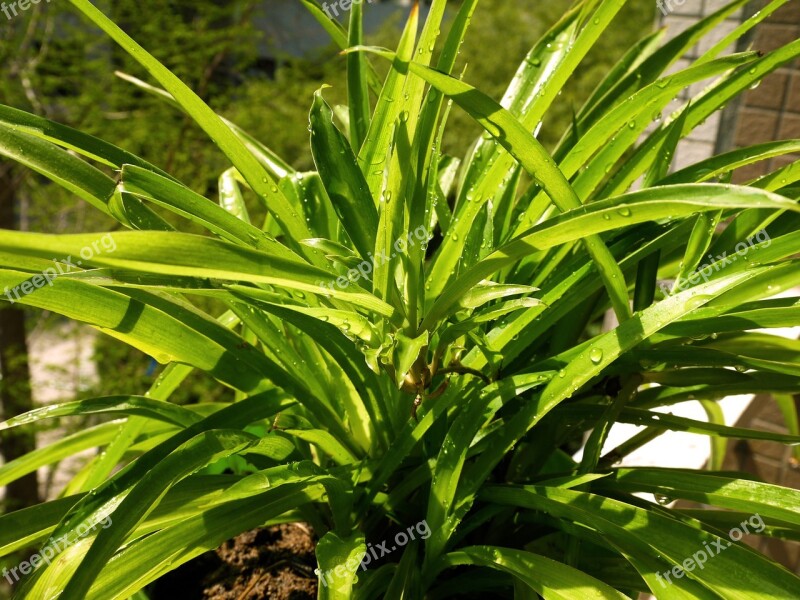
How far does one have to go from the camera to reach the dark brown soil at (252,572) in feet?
2.21

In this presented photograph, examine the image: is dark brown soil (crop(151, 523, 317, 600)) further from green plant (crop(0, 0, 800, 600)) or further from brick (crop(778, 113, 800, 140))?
brick (crop(778, 113, 800, 140))

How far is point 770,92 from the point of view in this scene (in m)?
1.74

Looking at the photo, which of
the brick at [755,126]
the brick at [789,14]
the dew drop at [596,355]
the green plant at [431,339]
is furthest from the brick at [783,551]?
the dew drop at [596,355]

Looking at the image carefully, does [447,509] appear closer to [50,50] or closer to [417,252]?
[417,252]

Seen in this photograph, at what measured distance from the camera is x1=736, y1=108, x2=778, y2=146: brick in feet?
5.75

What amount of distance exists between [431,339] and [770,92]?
5.19 feet

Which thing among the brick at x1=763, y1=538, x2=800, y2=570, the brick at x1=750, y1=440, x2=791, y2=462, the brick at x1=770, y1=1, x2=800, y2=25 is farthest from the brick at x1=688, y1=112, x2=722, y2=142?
the brick at x1=763, y1=538, x2=800, y2=570

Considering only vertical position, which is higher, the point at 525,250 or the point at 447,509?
the point at 525,250

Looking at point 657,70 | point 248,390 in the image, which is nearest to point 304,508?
point 248,390

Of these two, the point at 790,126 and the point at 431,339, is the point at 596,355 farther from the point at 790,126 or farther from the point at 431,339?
the point at 790,126

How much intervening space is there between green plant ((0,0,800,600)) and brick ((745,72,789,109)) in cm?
119

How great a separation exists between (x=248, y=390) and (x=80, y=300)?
0.18 metres

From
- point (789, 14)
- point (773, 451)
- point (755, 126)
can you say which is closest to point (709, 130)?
point (755, 126)

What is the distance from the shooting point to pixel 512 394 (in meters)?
0.56
